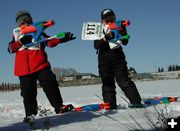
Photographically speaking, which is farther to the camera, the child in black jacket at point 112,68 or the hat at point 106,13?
the hat at point 106,13

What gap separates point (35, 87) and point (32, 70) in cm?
27

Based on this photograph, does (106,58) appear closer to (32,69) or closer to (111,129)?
(32,69)

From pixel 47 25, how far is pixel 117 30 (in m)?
1.03

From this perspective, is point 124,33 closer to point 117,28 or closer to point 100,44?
point 117,28

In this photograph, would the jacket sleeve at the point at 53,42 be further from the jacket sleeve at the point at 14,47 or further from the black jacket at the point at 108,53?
the black jacket at the point at 108,53

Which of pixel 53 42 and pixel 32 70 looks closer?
pixel 32 70

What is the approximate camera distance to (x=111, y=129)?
8.65ft

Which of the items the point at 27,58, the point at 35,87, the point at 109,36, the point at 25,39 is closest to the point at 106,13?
the point at 109,36

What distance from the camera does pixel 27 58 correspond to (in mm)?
4902

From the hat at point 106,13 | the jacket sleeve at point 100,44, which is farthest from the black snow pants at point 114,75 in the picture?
the hat at point 106,13

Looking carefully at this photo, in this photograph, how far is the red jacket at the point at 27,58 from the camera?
4895mm

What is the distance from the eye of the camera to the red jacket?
4895 millimetres

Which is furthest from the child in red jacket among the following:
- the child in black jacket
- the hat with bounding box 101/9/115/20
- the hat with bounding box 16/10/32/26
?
the hat with bounding box 101/9/115/20

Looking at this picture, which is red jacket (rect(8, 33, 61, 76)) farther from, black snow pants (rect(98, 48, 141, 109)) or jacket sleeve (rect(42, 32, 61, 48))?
black snow pants (rect(98, 48, 141, 109))
